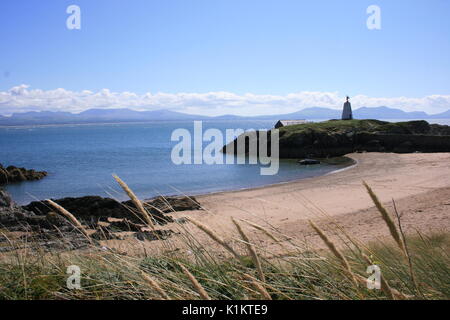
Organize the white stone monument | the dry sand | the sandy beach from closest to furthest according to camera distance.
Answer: the dry sand < the sandy beach < the white stone monument

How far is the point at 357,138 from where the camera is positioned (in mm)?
50750

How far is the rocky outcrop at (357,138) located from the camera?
4616cm

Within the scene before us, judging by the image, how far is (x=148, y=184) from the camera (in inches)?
1331

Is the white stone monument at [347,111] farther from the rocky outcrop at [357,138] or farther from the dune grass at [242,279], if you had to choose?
the dune grass at [242,279]

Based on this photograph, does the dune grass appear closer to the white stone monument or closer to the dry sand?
the dry sand

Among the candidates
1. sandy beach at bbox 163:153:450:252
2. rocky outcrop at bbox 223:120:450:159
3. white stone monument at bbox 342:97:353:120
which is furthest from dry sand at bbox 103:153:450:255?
white stone monument at bbox 342:97:353:120

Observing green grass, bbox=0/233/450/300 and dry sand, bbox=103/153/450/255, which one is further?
dry sand, bbox=103/153/450/255

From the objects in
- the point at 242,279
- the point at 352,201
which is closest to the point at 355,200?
the point at 352,201

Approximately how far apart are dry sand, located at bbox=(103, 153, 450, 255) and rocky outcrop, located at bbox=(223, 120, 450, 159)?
607cm

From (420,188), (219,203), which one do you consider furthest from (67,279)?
(420,188)

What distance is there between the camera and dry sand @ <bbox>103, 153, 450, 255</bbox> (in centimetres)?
1203
